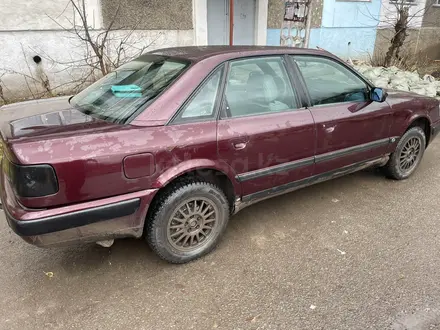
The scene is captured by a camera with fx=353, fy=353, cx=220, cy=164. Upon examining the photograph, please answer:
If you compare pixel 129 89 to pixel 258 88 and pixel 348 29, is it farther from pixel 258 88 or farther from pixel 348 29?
pixel 348 29

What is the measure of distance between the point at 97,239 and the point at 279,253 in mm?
1415

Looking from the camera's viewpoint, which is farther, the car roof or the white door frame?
the white door frame

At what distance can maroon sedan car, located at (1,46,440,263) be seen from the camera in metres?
2.17

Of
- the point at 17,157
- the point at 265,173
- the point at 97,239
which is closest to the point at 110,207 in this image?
the point at 97,239

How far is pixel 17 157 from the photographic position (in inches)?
81.2

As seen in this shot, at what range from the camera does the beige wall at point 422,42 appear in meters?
11.6

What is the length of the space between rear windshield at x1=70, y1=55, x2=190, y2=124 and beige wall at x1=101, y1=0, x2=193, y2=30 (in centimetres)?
497

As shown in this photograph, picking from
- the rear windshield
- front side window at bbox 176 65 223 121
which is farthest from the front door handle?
the rear windshield

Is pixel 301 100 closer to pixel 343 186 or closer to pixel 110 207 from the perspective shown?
pixel 343 186

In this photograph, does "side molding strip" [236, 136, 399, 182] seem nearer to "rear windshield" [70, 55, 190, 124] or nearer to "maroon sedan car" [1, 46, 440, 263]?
"maroon sedan car" [1, 46, 440, 263]

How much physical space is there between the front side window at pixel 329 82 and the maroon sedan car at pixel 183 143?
1cm

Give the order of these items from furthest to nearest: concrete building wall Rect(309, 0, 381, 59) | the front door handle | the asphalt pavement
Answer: concrete building wall Rect(309, 0, 381, 59) → the front door handle → the asphalt pavement

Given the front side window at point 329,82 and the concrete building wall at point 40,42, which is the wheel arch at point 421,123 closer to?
the front side window at point 329,82

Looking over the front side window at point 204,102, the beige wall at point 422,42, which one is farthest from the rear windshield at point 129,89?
the beige wall at point 422,42
